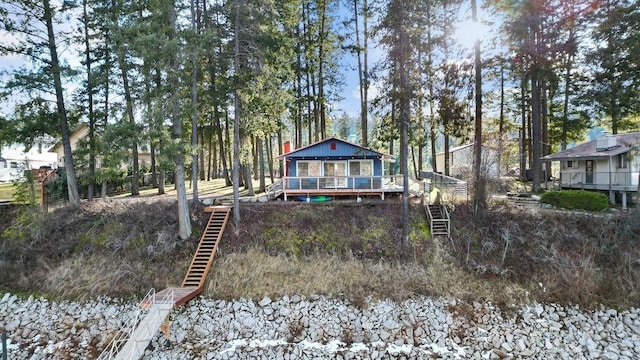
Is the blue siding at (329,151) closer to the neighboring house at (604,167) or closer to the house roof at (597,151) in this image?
the house roof at (597,151)

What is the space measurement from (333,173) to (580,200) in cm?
1141

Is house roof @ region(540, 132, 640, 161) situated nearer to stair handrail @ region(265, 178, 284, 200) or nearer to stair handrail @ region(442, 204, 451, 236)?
stair handrail @ region(442, 204, 451, 236)

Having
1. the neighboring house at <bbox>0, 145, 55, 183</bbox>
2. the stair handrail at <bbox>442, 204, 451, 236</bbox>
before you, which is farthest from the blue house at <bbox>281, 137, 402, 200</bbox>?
the neighboring house at <bbox>0, 145, 55, 183</bbox>

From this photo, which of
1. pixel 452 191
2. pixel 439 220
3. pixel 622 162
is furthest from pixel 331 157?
pixel 622 162

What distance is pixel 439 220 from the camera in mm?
11750

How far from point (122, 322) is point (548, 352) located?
498 inches

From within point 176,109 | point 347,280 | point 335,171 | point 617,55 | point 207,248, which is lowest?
point 347,280

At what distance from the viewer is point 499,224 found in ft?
38.0

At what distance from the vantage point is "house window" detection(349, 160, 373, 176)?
15.5 meters

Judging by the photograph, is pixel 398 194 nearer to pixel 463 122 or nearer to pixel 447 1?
pixel 463 122

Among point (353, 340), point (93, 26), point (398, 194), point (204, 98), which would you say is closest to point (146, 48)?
point (204, 98)

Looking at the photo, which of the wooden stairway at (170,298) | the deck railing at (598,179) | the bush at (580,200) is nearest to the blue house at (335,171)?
the wooden stairway at (170,298)

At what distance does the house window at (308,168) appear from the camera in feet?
51.9

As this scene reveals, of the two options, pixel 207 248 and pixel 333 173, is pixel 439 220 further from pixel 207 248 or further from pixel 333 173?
pixel 207 248
